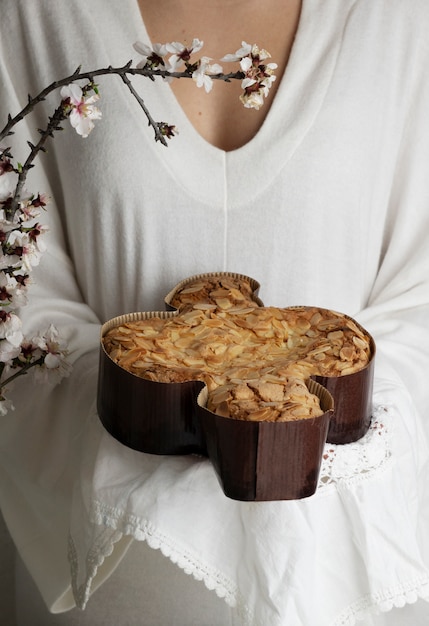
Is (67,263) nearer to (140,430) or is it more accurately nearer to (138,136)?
(138,136)

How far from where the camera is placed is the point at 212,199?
1023mm

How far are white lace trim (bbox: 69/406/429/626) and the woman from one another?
121 millimetres

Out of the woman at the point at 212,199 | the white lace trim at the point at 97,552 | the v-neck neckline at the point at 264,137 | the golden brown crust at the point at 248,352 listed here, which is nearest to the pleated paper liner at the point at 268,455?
the golden brown crust at the point at 248,352

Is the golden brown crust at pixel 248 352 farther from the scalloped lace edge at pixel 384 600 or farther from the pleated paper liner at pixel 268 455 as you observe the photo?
the scalloped lace edge at pixel 384 600

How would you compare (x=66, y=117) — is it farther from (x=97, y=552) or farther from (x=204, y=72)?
(x=97, y=552)

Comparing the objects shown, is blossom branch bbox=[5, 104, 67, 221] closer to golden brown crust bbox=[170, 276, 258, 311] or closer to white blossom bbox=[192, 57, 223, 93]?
white blossom bbox=[192, 57, 223, 93]

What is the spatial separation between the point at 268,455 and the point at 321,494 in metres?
0.16

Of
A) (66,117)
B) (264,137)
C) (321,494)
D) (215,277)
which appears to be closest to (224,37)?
(264,137)

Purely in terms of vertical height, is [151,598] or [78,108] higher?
[78,108]

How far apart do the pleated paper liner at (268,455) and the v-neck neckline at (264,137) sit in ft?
1.31

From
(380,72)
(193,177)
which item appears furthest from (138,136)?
(380,72)

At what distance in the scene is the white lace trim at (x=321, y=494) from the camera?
78 centimetres

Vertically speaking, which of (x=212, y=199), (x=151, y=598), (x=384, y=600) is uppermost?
(x=212, y=199)

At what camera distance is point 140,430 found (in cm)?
75
